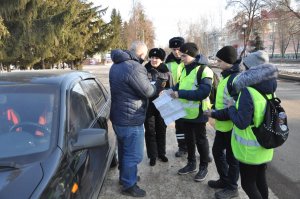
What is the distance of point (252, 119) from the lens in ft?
10.3

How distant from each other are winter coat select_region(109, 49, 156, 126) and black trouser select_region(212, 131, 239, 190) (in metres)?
0.95

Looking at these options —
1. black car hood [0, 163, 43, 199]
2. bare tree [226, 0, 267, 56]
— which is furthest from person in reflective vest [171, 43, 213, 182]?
bare tree [226, 0, 267, 56]

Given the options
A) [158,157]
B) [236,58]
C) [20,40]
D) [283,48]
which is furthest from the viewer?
[283,48]

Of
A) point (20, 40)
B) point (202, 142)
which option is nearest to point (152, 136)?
point (202, 142)

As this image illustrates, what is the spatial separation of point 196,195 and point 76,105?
187cm

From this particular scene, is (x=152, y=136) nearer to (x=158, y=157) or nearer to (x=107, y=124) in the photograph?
(x=158, y=157)

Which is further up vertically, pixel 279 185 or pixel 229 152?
pixel 229 152

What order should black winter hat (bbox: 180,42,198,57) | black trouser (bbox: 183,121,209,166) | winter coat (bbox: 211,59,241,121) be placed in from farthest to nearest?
black trouser (bbox: 183,121,209,166) → black winter hat (bbox: 180,42,198,57) → winter coat (bbox: 211,59,241,121)

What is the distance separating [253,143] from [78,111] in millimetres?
1659

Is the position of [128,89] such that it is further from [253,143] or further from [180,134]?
[180,134]

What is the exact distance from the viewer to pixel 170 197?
4238 mm

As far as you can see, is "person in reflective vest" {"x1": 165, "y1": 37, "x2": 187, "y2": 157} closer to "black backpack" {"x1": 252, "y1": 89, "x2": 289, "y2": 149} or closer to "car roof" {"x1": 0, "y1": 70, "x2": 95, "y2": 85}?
"car roof" {"x1": 0, "y1": 70, "x2": 95, "y2": 85}

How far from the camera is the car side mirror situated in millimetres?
2834

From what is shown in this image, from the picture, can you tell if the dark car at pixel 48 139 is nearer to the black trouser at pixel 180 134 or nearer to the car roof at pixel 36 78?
the car roof at pixel 36 78
